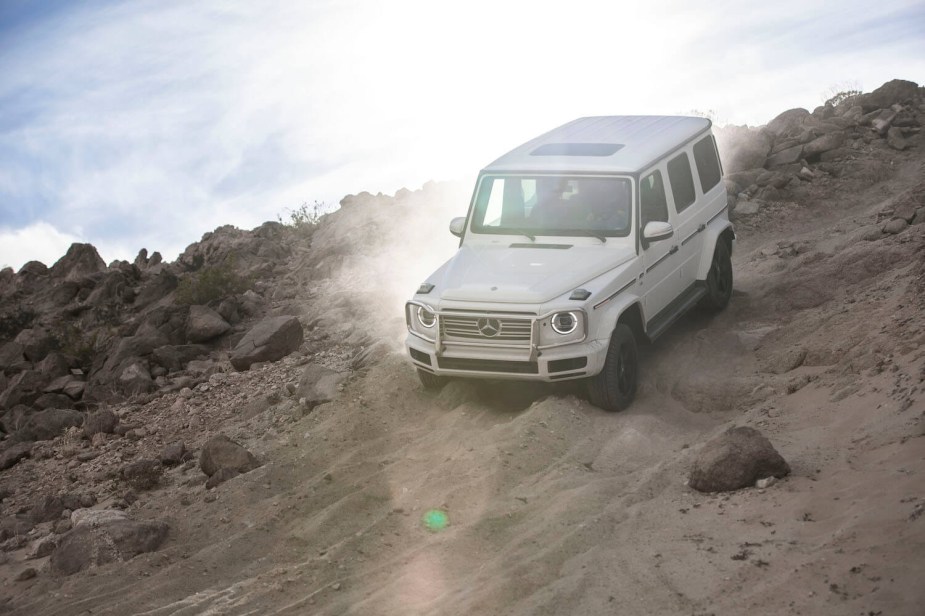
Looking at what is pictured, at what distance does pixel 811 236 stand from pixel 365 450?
8439mm

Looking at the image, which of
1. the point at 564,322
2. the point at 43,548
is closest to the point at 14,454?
the point at 43,548

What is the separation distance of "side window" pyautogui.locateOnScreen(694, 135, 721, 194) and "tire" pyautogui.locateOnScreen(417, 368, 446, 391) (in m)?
3.71

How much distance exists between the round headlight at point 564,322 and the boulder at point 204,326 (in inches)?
288

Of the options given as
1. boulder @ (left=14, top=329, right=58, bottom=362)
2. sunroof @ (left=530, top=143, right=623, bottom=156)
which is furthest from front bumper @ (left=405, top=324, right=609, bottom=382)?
boulder @ (left=14, top=329, right=58, bottom=362)

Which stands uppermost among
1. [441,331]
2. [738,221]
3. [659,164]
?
[659,164]

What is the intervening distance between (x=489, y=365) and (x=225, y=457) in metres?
2.57

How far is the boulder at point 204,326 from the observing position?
14844 mm

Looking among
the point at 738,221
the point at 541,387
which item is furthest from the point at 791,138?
the point at 541,387

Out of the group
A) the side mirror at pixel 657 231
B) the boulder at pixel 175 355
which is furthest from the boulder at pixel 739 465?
the boulder at pixel 175 355

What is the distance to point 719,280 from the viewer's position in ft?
39.2

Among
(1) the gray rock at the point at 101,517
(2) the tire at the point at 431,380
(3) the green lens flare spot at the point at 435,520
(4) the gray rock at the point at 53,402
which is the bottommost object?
(4) the gray rock at the point at 53,402

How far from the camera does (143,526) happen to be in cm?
842

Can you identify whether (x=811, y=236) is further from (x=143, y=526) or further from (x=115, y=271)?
(x=115, y=271)

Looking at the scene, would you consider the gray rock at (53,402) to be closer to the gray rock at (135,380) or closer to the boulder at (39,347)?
the gray rock at (135,380)
